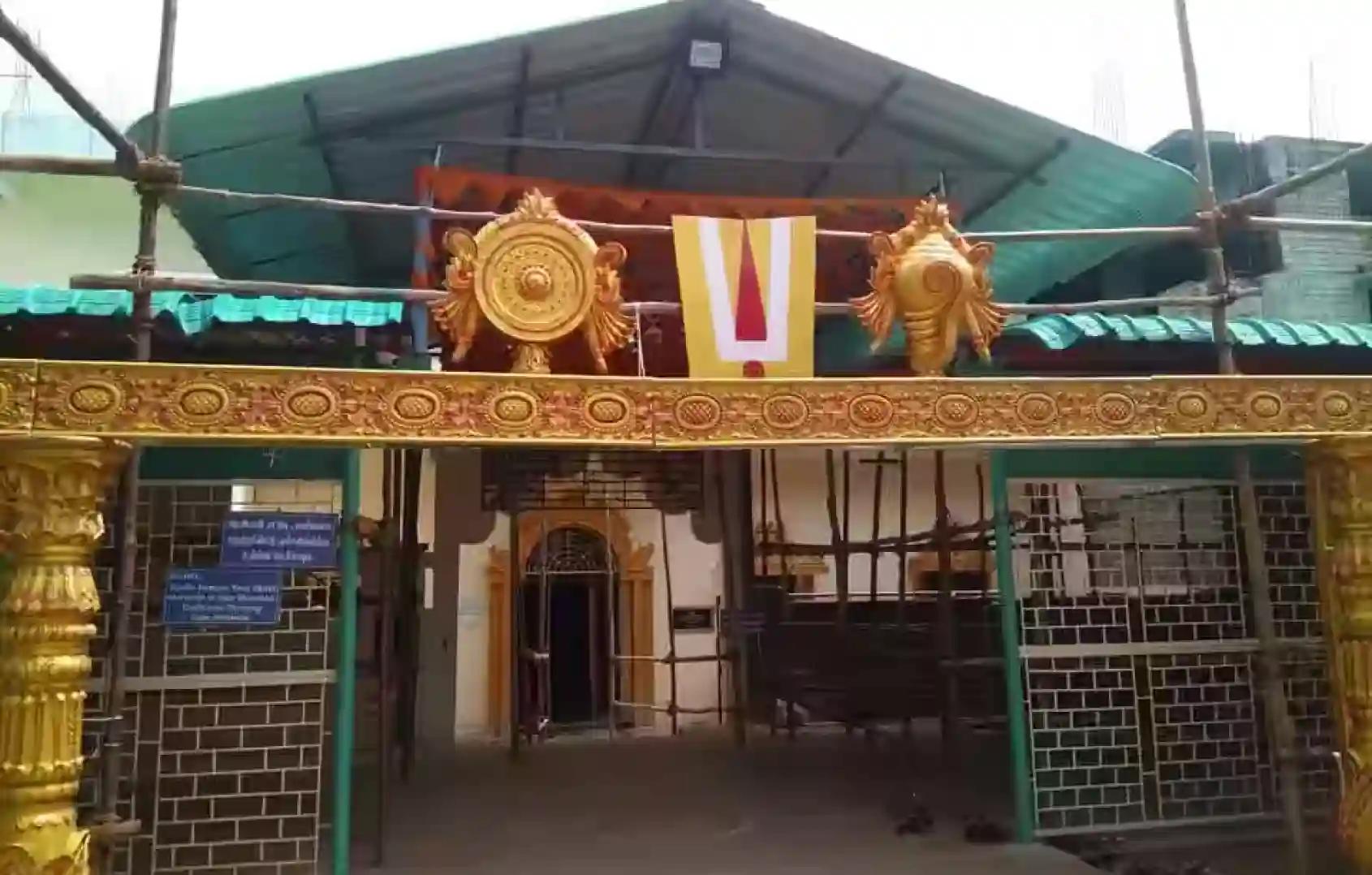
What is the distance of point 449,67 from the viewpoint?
599 centimetres

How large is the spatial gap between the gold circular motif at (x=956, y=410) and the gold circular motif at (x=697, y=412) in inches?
31.9

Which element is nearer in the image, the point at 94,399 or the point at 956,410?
the point at 94,399

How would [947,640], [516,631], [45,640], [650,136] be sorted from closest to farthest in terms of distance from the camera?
[45,640], [650,136], [947,640], [516,631]

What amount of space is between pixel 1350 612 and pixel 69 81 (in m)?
5.01

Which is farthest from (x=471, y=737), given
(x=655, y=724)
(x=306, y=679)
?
(x=306, y=679)

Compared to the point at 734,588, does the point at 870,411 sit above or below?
above

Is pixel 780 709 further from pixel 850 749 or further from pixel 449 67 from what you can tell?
pixel 449 67

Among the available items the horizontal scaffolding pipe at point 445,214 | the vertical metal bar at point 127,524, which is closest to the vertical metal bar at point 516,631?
the vertical metal bar at point 127,524

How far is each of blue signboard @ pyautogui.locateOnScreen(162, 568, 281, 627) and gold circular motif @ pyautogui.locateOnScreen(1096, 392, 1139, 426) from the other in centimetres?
366

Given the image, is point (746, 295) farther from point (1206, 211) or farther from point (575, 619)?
point (575, 619)

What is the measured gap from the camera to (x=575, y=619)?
12.0 metres

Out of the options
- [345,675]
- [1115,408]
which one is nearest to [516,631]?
[345,675]

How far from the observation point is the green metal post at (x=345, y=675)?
4.85m

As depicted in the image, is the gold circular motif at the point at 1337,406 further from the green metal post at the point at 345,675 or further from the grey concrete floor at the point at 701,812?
the green metal post at the point at 345,675
